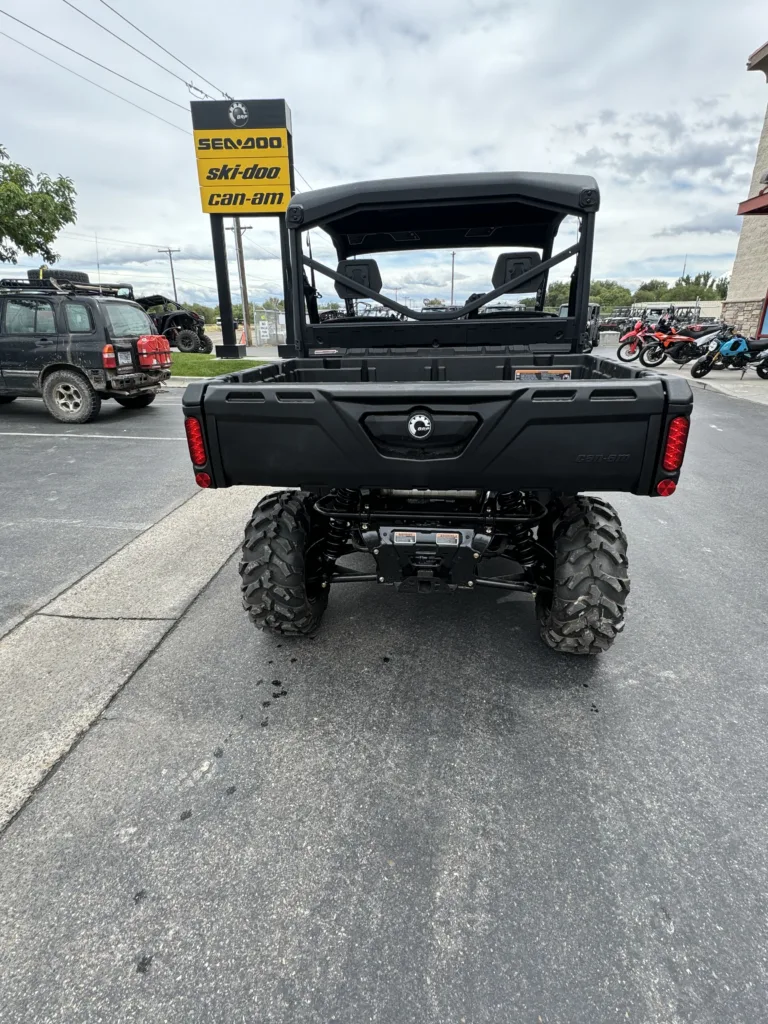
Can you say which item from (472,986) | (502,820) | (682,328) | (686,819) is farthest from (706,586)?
(682,328)

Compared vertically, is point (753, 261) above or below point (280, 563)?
above

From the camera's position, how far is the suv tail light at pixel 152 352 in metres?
9.24

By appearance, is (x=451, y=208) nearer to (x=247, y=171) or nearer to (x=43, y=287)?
(x=43, y=287)

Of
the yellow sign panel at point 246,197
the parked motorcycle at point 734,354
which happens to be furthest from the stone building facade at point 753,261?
the yellow sign panel at point 246,197

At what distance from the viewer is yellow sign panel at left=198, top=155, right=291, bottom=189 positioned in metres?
15.3

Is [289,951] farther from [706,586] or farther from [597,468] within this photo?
[706,586]

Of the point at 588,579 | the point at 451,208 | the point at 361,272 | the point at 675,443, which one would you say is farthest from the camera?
the point at 361,272

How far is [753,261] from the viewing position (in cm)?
1964

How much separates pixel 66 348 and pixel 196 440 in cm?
786

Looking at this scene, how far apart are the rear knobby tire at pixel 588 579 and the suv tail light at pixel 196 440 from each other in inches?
67.8

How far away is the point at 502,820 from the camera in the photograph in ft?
6.56

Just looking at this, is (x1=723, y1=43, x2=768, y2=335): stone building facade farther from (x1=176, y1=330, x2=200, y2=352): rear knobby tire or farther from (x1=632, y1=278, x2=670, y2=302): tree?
(x1=632, y1=278, x2=670, y2=302): tree

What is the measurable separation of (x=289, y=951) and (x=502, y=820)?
83 cm

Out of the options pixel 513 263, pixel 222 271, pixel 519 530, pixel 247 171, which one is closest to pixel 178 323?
pixel 222 271
